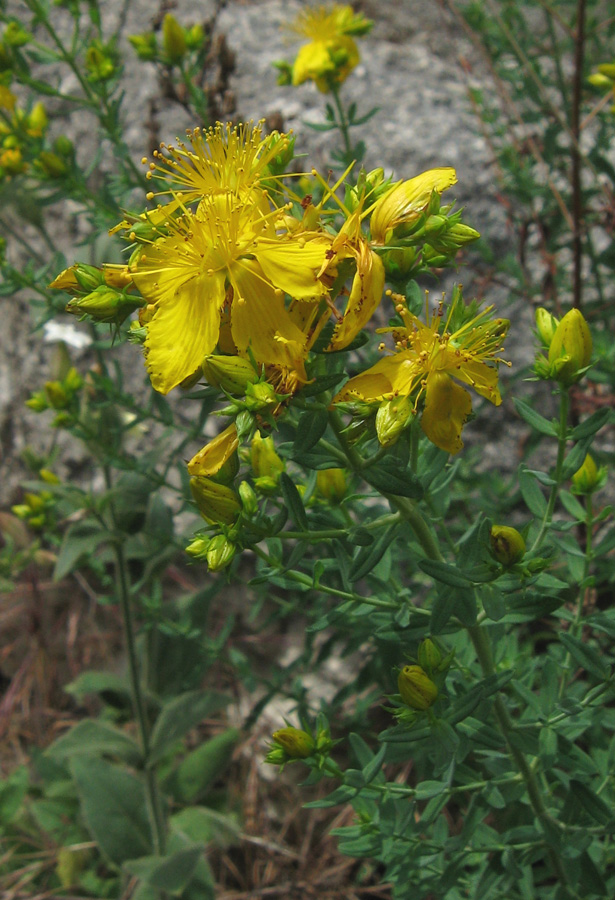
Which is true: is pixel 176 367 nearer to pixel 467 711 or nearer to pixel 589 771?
pixel 467 711

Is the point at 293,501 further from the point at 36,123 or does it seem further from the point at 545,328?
the point at 36,123

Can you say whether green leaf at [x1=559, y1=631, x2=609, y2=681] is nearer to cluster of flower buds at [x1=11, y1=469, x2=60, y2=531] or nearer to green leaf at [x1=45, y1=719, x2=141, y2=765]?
green leaf at [x1=45, y1=719, x2=141, y2=765]

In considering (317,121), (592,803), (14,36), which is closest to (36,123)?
(14,36)

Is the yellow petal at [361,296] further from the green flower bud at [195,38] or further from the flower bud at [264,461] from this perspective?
the green flower bud at [195,38]

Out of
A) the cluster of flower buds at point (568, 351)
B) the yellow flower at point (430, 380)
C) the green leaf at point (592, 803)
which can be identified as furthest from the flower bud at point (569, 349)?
the green leaf at point (592, 803)

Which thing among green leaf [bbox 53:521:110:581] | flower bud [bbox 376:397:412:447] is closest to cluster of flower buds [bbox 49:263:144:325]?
flower bud [bbox 376:397:412:447]
